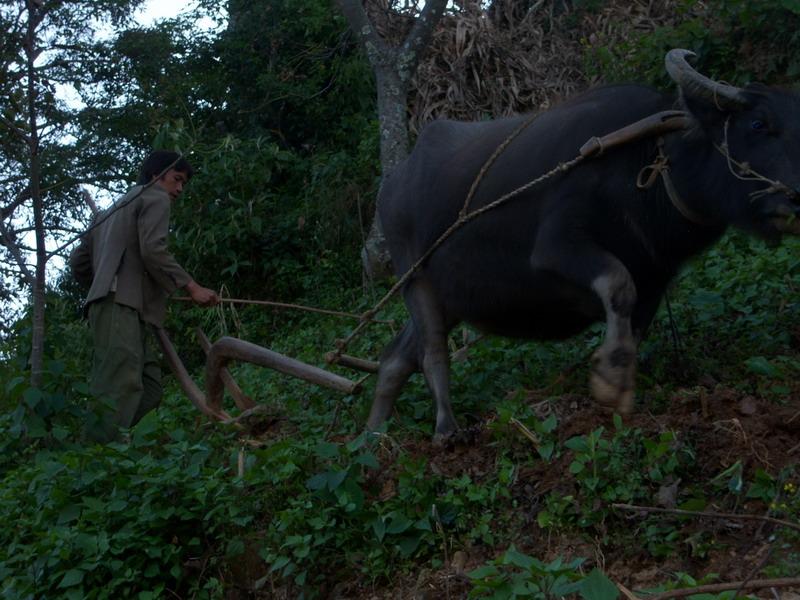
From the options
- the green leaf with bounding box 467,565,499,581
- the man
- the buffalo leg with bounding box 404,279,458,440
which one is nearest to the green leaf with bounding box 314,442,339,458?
the buffalo leg with bounding box 404,279,458,440

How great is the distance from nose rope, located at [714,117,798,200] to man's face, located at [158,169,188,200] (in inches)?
123

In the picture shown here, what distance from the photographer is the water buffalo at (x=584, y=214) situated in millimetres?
4793

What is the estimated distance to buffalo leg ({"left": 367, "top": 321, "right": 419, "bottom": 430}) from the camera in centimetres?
600

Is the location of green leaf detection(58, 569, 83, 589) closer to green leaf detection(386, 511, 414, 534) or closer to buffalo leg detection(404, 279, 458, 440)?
green leaf detection(386, 511, 414, 534)

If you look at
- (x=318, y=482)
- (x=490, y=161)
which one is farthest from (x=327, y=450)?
(x=490, y=161)

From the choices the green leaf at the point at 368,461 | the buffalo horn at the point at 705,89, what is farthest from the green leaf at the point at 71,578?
the buffalo horn at the point at 705,89

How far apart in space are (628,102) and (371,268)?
14.4ft

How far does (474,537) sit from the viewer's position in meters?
4.30

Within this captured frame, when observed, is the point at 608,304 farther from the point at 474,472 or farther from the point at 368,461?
the point at 368,461

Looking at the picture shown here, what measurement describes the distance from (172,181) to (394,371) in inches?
68.3

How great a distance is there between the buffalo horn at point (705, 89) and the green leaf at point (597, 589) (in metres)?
2.32

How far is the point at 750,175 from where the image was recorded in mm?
4781

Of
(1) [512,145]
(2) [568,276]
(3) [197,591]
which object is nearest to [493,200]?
(1) [512,145]

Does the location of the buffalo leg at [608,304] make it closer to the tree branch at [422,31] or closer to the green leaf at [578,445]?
the green leaf at [578,445]
